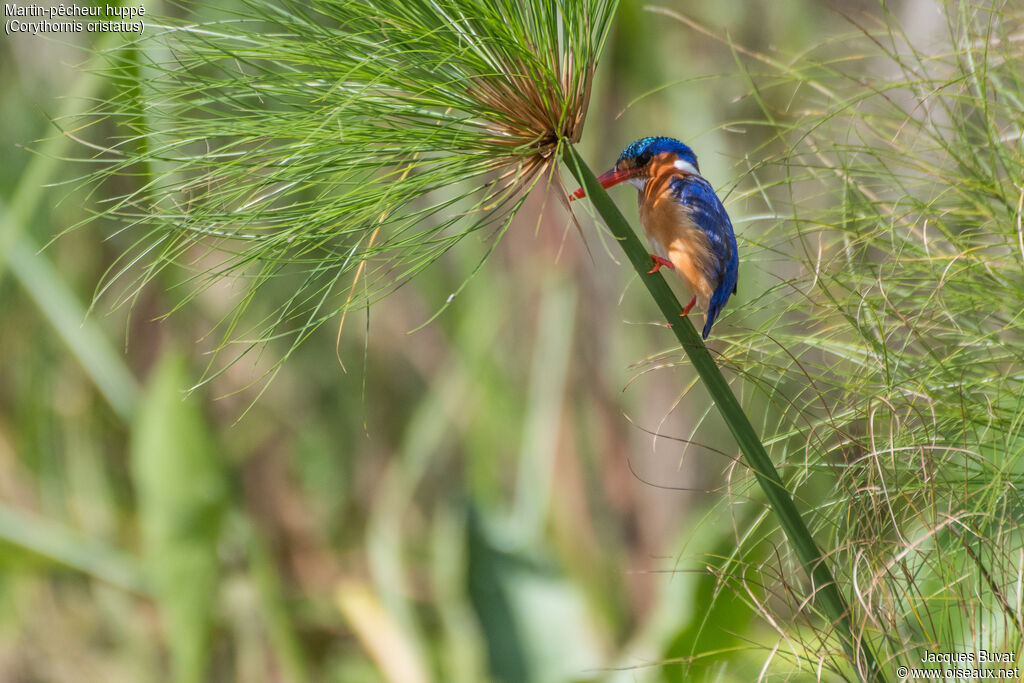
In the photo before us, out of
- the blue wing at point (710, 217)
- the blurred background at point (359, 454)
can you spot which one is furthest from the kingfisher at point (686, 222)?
the blurred background at point (359, 454)

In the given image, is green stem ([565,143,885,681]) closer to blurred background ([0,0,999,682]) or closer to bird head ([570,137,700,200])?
bird head ([570,137,700,200])

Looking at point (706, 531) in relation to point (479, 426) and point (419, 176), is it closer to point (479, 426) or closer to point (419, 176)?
point (479, 426)

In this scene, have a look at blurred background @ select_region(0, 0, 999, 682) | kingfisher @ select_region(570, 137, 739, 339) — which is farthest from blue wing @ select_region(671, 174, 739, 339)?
blurred background @ select_region(0, 0, 999, 682)

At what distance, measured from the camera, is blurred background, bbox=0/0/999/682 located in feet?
4.32

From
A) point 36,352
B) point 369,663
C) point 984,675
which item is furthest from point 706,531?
point 36,352

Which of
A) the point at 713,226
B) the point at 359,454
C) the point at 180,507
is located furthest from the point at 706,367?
the point at 359,454

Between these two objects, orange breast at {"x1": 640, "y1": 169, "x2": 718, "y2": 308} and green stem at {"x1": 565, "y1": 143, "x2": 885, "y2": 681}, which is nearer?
green stem at {"x1": 565, "y1": 143, "x2": 885, "y2": 681}

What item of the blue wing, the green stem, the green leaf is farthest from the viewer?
the green leaf

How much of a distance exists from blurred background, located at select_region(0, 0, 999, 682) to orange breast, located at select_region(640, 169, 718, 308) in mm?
706

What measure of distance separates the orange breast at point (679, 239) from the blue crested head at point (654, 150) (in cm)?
2

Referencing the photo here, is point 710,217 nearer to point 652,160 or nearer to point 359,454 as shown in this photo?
point 652,160

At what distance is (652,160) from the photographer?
532mm

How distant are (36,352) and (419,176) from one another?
1.44m

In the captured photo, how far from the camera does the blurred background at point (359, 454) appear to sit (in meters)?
1.32
